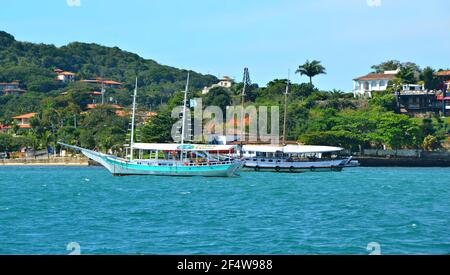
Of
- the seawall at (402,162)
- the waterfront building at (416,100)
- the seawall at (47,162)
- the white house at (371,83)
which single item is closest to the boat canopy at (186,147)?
the seawall at (402,162)

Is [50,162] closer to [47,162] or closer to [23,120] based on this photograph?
[47,162]

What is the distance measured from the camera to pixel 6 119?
16088 centimetres

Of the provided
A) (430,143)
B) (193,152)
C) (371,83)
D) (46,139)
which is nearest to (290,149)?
(193,152)

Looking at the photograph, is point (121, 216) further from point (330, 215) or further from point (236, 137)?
point (236, 137)

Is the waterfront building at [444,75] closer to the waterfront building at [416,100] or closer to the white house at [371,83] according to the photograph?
the white house at [371,83]

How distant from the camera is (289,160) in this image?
335ft

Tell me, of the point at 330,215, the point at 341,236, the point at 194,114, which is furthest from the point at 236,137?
the point at 341,236

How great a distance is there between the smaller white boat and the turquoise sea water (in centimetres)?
3514

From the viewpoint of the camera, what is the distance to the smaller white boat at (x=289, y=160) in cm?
10194

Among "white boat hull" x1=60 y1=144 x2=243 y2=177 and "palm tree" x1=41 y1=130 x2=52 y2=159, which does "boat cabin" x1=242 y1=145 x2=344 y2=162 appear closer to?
"white boat hull" x1=60 y1=144 x2=243 y2=177

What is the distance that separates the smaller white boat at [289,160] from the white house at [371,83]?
4498 cm

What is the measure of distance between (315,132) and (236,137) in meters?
10.5

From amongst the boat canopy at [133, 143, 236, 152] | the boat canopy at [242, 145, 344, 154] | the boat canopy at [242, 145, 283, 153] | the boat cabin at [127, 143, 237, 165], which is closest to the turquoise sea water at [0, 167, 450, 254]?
the boat cabin at [127, 143, 237, 165]

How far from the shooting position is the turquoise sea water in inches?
1254
